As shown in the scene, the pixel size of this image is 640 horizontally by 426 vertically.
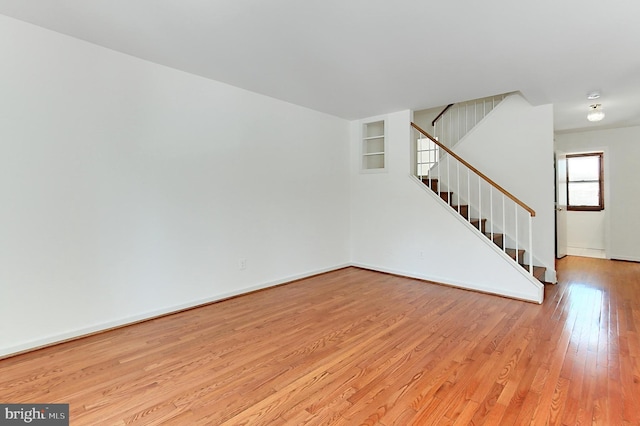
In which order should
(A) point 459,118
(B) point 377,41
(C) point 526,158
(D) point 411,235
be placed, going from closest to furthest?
(B) point 377,41 < (C) point 526,158 < (D) point 411,235 < (A) point 459,118

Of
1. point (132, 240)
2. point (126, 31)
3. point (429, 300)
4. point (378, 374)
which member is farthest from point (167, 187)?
point (429, 300)

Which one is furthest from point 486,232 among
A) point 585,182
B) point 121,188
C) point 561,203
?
point 121,188

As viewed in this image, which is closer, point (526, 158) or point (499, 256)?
point (499, 256)

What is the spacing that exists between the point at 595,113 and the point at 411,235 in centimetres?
296

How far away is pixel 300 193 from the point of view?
461 cm

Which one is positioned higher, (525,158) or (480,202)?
(525,158)

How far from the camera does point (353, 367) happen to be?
2.21 meters

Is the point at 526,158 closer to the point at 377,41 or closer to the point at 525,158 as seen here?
the point at 525,158

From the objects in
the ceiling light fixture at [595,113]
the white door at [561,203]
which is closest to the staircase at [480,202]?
the ceiling light fixture at [595,113]

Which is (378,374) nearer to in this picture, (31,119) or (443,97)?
(31,119)

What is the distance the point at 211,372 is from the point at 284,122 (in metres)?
3.22

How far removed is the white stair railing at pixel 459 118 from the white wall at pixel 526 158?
303 mm

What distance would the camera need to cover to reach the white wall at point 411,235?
13.0 feet

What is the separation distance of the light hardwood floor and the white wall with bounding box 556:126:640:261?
10.7 feet
